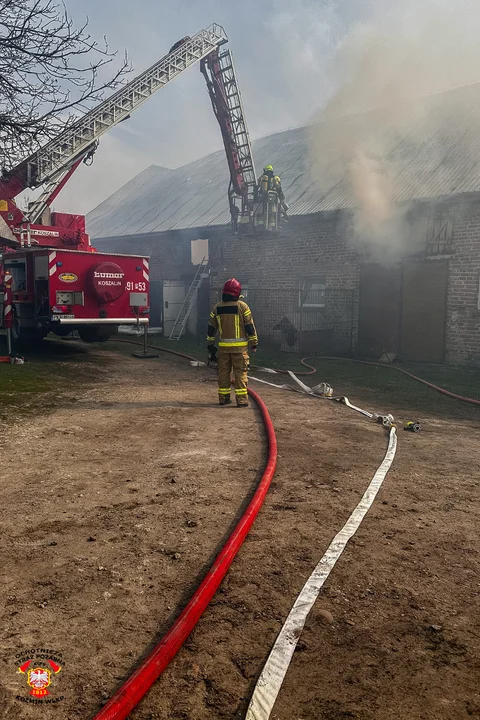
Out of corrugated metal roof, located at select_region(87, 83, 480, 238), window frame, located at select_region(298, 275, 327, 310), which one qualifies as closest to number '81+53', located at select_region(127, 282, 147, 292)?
window frame, located at select_region(298, 275, 327, 310)

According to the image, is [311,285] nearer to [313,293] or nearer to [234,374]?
[313,293]

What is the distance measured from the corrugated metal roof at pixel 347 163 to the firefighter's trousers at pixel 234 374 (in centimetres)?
811

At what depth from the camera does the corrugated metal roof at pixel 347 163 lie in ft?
44.9

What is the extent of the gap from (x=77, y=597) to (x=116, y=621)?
29cm

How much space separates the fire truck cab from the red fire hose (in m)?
7.69

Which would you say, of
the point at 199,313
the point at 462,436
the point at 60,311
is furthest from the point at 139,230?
the point at 462,436

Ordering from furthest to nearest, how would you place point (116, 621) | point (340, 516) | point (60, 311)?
point (60, 311) < point (340, 516) < point (116, 621)

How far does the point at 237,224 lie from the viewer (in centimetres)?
1684

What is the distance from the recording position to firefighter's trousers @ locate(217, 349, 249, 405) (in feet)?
23.5

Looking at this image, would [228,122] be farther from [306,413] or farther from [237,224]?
[306,413]

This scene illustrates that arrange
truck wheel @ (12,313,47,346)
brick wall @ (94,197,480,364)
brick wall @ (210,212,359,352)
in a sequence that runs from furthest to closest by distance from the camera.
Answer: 1. brick wall @ (210,212,359,352)
2. brick wall @ (94,197,480,364)
3. truck wheel @ (12,313,47,346)

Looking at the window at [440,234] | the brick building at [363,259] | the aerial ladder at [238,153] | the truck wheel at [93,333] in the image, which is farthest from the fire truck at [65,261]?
the window at [440,234]

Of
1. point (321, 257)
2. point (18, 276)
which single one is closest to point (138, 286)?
point (18, 276)

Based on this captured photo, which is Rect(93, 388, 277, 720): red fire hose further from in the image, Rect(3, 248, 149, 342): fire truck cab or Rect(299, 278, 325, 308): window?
Rect(299, 278, 325, 308): window
